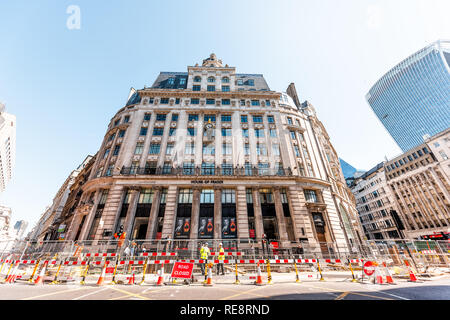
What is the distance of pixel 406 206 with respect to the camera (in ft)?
182

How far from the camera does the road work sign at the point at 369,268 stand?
31.5 ft

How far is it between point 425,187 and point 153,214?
70.8 m

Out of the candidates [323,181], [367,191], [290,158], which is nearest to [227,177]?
[290,158]

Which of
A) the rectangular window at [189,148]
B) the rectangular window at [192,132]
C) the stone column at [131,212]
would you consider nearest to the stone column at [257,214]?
the rectangular window at [189,148]

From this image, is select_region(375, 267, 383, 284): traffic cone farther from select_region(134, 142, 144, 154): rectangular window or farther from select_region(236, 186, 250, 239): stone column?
select_region(134, 142, 144, 154): rectangular window

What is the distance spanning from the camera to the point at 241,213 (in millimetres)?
22484

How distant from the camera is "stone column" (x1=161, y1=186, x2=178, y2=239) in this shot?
21.1m

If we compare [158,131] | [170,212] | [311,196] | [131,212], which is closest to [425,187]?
[311,196]

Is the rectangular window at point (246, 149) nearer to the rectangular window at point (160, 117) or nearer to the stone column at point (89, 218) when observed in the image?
the rectangular window at point (160, 117)

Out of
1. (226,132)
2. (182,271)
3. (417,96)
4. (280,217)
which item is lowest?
(182,271)

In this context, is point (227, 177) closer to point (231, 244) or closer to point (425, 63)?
point (231, 244)

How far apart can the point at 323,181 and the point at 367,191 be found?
6050cm

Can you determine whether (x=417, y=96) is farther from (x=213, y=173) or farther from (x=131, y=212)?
(x=131, y=212)
